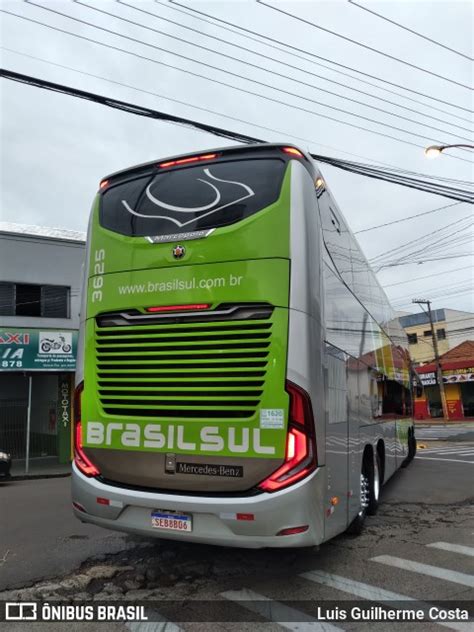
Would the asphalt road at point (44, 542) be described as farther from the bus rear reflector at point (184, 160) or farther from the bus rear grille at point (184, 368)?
the bus rear reflector at point (184, 160)

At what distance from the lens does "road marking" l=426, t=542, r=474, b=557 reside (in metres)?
6.04

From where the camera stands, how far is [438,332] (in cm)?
6100

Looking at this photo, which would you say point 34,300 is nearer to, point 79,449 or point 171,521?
point 79,449

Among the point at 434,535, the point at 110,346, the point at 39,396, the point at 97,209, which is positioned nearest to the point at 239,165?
the point at 97,209

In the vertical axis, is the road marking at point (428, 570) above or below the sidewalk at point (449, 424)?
above

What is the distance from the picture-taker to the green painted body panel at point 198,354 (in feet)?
15.0

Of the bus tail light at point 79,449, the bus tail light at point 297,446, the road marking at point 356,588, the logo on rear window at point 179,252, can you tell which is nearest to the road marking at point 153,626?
the bus tail light at point 297,446

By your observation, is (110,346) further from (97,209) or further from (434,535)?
(434,535)

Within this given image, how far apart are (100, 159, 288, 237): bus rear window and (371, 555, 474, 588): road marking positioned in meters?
3.96

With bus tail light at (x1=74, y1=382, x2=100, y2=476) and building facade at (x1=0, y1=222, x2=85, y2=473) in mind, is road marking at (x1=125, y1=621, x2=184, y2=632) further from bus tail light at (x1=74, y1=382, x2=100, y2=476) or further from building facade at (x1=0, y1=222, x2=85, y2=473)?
building facade at (x1=0, y1=222, x2=85, y2=473)

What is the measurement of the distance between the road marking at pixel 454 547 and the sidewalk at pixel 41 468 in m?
13.2

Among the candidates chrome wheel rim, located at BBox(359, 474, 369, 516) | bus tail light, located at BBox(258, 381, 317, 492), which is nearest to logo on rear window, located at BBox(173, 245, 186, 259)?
bus tail light, located at BBox(258, 381, 317, 492)

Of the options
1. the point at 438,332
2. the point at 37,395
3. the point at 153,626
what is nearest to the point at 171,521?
the point at 153,626

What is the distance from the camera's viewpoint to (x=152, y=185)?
5.54 m
